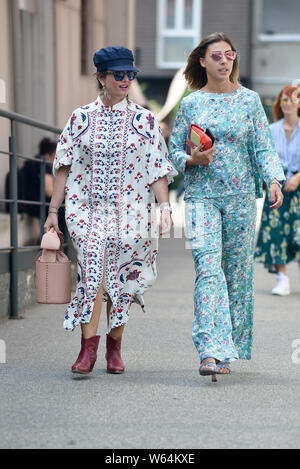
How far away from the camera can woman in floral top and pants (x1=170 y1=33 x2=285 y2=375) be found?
17.3ft

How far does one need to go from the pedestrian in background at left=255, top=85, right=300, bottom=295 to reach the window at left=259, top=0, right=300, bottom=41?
89.0 ft

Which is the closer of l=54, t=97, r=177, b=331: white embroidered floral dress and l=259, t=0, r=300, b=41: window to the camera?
l=54, t=97, r=177, b=331: white embroidered floral dress

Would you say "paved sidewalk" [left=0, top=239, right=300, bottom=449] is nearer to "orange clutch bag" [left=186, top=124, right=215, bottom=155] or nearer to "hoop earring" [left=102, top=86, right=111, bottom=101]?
"orange clutch bag" [left=186, top=124, right=215, bottom=155]

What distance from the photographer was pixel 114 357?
5.59m

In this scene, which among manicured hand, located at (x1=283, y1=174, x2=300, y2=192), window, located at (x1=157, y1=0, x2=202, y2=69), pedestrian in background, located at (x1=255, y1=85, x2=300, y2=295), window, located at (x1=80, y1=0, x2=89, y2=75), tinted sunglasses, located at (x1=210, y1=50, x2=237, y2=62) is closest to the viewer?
tinted sunglasses, located at (x1=210, y1=50, x2=237, y2=62)

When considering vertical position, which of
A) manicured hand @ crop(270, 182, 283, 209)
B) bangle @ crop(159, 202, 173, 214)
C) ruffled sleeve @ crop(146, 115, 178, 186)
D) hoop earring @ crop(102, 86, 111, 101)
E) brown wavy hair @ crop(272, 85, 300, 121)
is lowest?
bangle @ crop(159, 202, 173, 214)

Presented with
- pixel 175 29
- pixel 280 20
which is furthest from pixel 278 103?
pixel 175 29

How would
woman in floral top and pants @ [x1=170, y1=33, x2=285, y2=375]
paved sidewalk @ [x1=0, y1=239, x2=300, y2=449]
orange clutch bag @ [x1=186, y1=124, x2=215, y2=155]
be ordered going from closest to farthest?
1. paved sidewalk @ [x1=0, y1=239, x2=300, y2=449]
2. orange clutch bag @ [x1=186, y1=124, x2=215, y2=155]
3. woman in floral top and pants @ [x1=170, y1=33, x2=285, y2=375]

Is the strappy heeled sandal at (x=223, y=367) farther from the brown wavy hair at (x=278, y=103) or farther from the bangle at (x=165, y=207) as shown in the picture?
the brown wavy hair at (x=278, y=103)

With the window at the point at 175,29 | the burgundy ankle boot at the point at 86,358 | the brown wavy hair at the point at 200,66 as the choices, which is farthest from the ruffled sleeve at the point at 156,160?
the window at the point at 175,29

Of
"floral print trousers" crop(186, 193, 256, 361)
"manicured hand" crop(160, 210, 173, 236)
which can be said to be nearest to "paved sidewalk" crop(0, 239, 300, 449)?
"floral print trousers" crop(186, 193, 256, 361)

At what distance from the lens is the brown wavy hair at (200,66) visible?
5438mm
